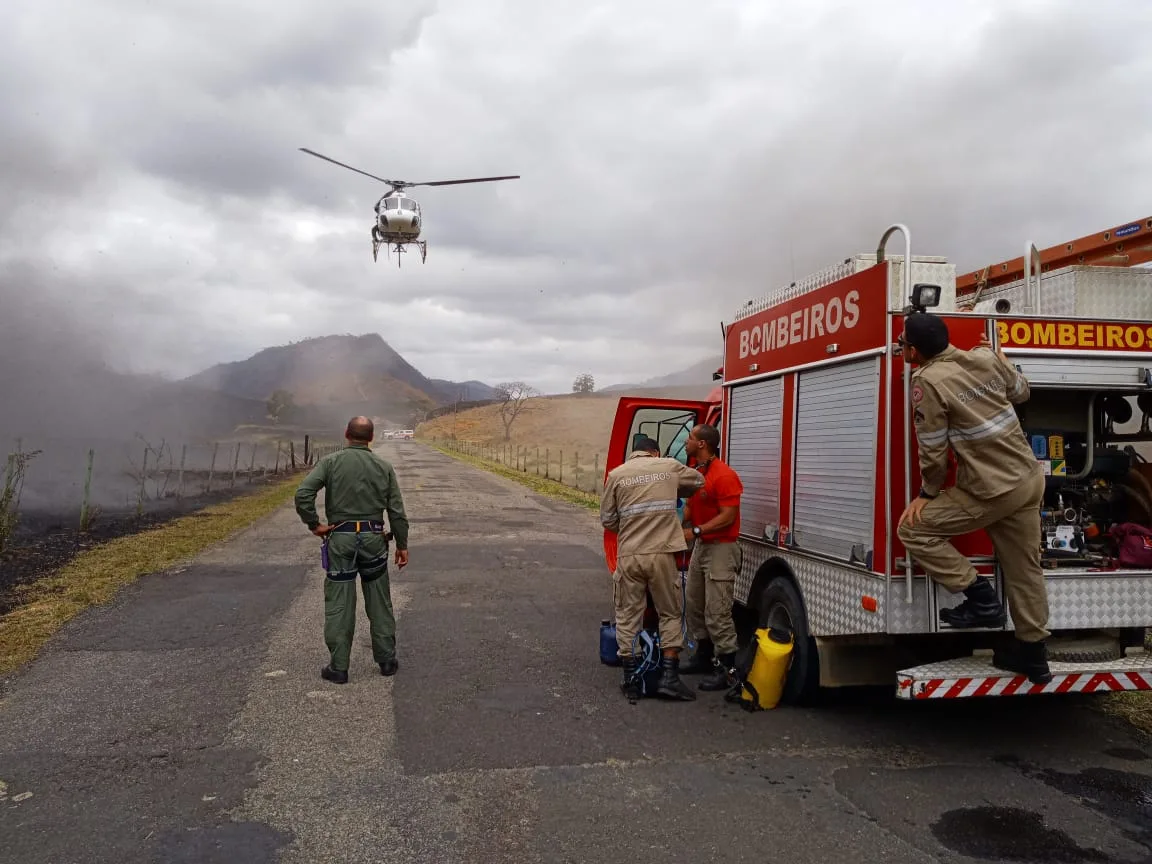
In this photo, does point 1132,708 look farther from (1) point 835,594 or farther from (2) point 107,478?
(2) point 107,478

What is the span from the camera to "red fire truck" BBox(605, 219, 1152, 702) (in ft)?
14.2

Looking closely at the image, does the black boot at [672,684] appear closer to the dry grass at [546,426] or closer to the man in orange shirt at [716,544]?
the man in orange shirt at [716,544]

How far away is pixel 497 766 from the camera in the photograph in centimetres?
427

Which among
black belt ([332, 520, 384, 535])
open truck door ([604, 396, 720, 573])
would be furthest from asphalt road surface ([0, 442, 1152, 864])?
open truck door ([604, 396, 720, 573])

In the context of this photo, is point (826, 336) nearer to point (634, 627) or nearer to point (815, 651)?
point (815, 651)

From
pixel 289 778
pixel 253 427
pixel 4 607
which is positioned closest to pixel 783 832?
pixel 289 778

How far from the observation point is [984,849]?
3404 millimetres

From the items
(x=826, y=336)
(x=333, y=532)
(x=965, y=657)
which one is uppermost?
(x=826, y=336)

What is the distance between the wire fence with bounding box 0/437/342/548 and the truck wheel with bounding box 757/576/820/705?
34.9 ft

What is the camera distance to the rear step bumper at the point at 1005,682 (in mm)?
4160

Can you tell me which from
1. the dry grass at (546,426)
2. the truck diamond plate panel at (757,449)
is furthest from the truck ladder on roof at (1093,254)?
the dry grass at (546,426)

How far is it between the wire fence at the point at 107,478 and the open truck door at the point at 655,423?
893cm

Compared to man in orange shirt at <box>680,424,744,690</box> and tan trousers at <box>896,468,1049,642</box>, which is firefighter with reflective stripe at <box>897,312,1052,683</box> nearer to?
tan trousers at <box>896,468,1049,642</box>

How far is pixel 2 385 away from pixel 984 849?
173 ft
